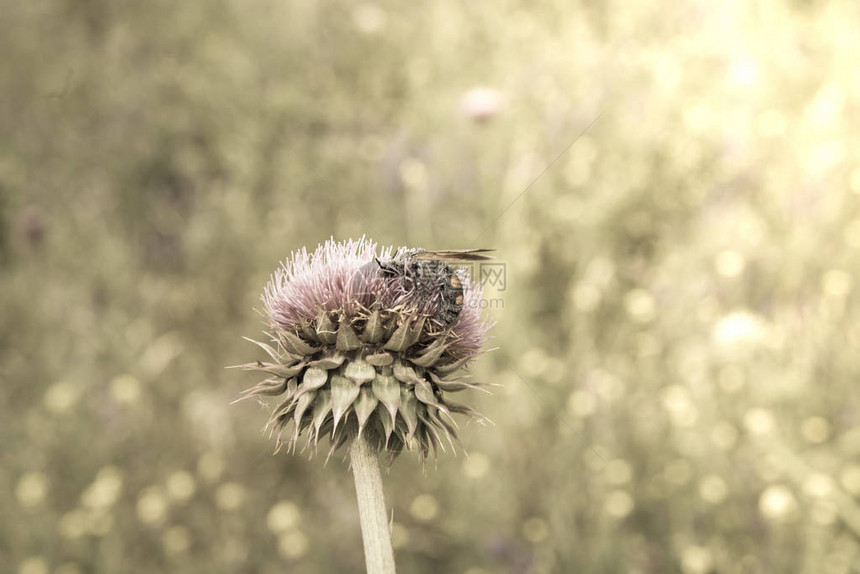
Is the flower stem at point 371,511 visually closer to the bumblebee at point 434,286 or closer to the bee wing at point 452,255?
the bumblebee at point 434,286

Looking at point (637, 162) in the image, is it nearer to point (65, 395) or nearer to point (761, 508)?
point (761, 508)

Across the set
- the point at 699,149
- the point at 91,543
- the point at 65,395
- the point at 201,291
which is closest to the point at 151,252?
the point at 201,291

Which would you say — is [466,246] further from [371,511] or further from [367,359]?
[371,511]

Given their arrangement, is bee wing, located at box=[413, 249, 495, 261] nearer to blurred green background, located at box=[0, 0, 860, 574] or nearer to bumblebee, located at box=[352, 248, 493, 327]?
bumblebee, located at box=[352, 248, 493, 327]

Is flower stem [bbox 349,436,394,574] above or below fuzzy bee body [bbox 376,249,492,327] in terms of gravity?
below

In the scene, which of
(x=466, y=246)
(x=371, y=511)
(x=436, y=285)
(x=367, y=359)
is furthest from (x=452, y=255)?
(x=466, y=246)

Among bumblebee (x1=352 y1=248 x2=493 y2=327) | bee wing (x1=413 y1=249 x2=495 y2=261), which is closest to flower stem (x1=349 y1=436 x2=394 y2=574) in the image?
A: bumblebee (x1=352 y1=248 x2=493 y2=327)

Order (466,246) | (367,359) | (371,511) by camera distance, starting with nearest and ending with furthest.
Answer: (371,511) → (367,359) → (466,246)
